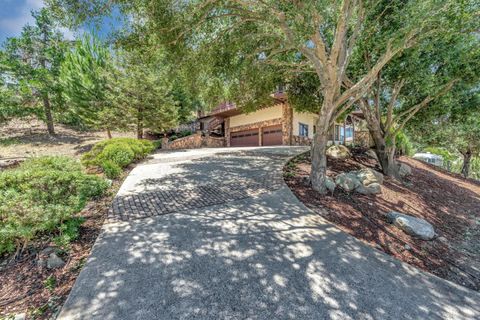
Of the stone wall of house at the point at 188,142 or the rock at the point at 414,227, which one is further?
the stone wall of house at the point at 188,142

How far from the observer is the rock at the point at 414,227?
13.6ft

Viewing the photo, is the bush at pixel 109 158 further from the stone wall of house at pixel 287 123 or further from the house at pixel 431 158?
the house at pixel 431 158

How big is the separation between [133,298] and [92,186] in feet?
7.77

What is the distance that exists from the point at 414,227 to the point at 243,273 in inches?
153

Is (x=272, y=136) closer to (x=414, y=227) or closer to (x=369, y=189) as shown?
(x=369, y=189)

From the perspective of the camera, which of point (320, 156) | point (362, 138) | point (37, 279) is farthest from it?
point (362, 138)

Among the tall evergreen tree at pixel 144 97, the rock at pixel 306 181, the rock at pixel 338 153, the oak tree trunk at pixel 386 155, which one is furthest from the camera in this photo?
the tall evergreen tree at pixel 144 97

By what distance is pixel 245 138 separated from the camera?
2031 centimetres

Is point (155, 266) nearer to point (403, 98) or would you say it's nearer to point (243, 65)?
point (243, 65)

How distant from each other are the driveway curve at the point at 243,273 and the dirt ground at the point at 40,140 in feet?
40.5

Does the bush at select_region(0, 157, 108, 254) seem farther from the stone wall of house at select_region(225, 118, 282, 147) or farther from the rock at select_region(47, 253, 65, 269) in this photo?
the stone wall of house at select_region(225, 118, 282, 147)

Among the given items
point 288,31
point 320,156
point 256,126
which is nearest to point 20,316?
point 320,156

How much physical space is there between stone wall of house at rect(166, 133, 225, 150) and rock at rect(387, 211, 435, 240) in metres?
15.7

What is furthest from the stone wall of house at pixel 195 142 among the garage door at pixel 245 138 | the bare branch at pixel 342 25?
the bare branch at pixel 342 25
